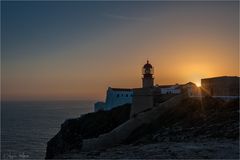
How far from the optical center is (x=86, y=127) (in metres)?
44.2

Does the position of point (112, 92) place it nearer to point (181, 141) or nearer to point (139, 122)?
point (139, 122)

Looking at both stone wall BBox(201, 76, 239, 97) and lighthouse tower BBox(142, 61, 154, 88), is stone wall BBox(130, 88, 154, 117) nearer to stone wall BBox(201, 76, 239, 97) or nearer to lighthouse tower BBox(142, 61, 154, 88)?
lighthouse tower BBox(142, 61, 154, 88)

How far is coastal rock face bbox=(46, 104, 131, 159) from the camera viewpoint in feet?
137

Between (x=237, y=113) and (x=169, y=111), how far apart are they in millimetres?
8961

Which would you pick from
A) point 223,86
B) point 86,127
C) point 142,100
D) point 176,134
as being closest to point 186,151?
point 176,134

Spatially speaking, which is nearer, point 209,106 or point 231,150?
point 231,150

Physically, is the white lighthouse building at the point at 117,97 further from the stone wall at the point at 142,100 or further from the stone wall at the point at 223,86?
the stone wall at the point at 223,86

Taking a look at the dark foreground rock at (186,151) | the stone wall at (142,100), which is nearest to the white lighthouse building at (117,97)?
the stone wall at (142,100)

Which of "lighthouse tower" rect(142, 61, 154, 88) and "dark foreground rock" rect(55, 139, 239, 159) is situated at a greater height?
"lighthouse tower" rect(142, 61, 154, 88)

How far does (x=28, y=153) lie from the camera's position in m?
60.6

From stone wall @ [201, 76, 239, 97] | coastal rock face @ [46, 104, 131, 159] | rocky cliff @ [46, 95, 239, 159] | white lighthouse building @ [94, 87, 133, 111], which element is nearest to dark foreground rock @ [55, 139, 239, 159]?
rocky cliff @ [46, 95, 239, 159]

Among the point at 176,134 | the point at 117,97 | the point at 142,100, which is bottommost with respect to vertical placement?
the point at 176,134

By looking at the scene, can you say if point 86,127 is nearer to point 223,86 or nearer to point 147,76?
point 147,76

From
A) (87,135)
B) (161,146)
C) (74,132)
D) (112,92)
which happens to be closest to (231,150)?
(161,146)
